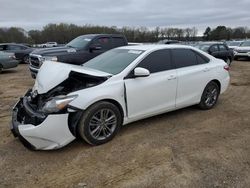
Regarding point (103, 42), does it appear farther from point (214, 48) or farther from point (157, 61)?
point (214, 48)

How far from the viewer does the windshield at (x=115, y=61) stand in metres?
4.91

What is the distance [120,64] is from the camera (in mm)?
5016

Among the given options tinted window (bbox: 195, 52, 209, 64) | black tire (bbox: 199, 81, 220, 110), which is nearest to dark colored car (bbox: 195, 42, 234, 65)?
black tire (bbox: 199, 81, 220, 110)

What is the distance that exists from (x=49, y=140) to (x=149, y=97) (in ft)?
6.18

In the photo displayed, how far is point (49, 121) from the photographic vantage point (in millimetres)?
3881

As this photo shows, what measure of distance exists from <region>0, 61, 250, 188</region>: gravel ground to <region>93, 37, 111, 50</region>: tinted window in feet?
18.3

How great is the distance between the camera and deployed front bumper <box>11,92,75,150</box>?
3877mm

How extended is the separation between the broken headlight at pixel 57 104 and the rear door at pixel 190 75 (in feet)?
7.67

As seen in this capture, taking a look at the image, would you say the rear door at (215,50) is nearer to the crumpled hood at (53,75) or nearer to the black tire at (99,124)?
the crumpled hood at (53,75)

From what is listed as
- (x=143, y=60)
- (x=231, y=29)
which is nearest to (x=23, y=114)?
(x=143, y=60)

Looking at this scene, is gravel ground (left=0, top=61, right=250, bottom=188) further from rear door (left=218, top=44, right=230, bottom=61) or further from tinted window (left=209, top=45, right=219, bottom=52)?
rear door (left=218, top=44, right=230, bottom=61)

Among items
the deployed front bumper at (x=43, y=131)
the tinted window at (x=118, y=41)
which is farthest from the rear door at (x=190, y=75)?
the tinted window at (x=118, y=41)

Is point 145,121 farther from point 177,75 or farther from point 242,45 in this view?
point 242,45

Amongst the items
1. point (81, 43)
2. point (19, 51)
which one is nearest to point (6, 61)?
point (81, 43)
